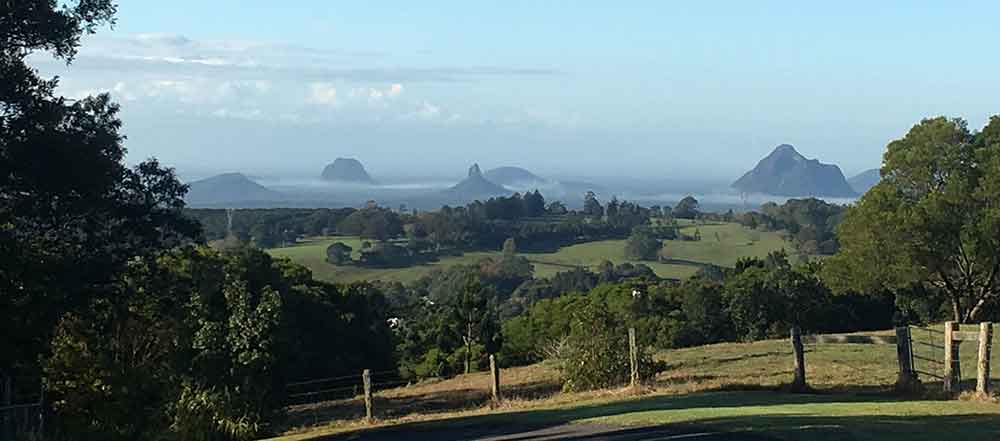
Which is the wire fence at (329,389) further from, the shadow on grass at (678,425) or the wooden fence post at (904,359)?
the wooden fence post at (904,359)

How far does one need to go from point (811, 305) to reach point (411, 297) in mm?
46194

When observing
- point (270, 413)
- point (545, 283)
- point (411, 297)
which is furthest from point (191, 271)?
point (545, 283)

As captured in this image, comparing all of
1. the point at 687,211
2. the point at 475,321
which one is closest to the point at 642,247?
the point at 687,211

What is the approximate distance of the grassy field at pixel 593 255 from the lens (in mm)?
108062

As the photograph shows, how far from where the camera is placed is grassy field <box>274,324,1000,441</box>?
15227mm

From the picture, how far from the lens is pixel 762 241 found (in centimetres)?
12525

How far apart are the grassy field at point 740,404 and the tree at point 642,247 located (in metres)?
81.3

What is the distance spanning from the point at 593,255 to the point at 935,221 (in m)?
84.2

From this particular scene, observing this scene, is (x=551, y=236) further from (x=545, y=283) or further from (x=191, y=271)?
(x=191, y=271)

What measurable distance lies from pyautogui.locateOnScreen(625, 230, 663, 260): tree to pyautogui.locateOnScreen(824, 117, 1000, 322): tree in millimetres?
75766

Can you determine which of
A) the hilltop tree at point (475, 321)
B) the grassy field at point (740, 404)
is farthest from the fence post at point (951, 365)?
the hilltop tree at point (475, 321)

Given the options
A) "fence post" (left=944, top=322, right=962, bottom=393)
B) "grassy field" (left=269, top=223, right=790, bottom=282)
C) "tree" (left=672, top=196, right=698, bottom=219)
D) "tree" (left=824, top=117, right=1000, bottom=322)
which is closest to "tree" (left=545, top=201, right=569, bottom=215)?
"tree" (left=672, top=196, right=698, bottom=219)

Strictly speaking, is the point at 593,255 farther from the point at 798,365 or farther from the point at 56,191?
the point at 56,191

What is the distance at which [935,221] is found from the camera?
37062mm
